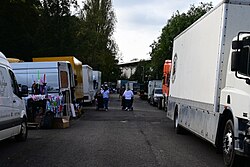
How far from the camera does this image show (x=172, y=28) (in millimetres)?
57594

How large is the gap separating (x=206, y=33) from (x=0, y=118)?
5558 mm

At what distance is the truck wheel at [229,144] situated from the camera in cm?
919

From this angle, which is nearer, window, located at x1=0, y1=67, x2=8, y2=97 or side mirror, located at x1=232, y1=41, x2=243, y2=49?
side mirror, located at x1=232, y1=41, x2=243, y2=49

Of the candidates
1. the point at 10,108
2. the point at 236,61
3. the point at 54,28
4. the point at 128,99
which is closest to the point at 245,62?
the point at 236,61

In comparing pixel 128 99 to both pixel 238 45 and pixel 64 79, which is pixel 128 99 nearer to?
pixel 64 79

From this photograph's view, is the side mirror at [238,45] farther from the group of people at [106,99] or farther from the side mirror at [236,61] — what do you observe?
the group of people at [106,99]

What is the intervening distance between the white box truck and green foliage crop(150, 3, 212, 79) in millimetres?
42335

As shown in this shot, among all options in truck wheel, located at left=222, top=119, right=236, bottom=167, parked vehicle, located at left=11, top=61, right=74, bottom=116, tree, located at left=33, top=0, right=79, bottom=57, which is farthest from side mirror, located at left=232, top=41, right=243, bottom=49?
tree, located at left=33, top=0, right=79, bottom=57

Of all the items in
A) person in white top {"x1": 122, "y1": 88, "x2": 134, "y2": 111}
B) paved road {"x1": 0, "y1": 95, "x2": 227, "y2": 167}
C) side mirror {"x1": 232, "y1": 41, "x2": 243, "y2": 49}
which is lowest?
person in white top {"x1": 122, "y1": 88, "x2": 134, "y2": 111}

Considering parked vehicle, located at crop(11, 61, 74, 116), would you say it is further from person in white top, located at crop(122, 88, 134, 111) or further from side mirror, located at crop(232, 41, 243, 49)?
person in white top, located at crop(122, 88, 134, 111)

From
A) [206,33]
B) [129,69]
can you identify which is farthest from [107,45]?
[129,69]

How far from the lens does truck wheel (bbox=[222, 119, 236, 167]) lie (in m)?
9.19

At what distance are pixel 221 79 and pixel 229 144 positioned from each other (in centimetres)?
170

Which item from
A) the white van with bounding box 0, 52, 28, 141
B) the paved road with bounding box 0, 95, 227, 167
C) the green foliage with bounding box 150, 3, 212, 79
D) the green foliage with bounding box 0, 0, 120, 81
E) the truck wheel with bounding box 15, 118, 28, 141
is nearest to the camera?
the paved road with bounding box 0, 95, 227, 167
